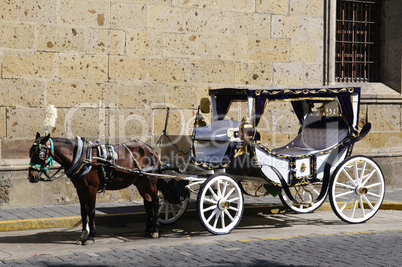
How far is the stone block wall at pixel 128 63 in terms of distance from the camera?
10609mm

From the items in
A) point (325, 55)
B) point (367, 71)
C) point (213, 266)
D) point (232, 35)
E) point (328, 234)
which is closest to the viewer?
point (213, 266)

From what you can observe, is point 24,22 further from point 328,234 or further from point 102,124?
point 328,234

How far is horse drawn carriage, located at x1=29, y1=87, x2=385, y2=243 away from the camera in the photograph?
8.13m

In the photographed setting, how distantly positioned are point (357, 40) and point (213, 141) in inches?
250

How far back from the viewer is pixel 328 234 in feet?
28.6

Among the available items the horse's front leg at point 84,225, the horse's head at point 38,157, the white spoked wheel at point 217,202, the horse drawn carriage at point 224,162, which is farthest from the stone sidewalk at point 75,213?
the horse's head at point 38,157

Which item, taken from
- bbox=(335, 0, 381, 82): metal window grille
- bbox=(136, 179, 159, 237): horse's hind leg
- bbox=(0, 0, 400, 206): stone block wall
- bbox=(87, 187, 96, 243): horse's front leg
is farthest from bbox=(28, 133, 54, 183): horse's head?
bbox=(335, 0, 381, 82): metal window grille

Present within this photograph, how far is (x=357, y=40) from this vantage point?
14086 mm

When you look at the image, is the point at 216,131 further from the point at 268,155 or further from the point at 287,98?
the point at 287,98

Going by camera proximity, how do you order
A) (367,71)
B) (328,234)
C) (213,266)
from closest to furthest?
1. (213,266)
2. (328,234)
3. (367,71)

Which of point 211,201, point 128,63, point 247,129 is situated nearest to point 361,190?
point 247,129

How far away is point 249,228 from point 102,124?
340 centimetres

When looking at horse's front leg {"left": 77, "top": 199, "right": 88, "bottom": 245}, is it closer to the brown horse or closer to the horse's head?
the brown horse

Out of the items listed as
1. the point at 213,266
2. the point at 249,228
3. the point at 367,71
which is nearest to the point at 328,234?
the point at 249,228
